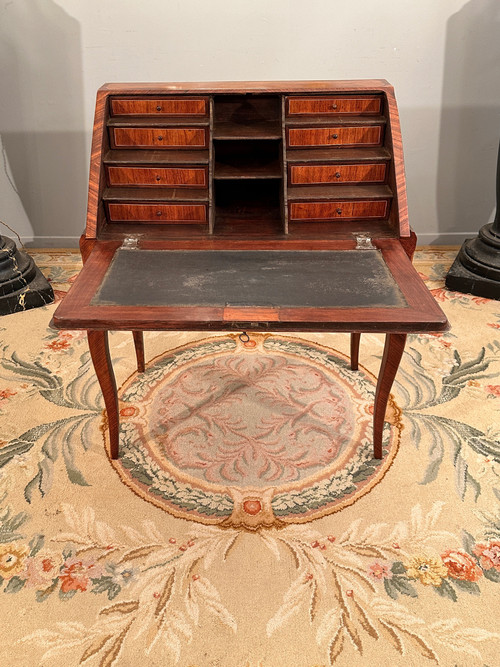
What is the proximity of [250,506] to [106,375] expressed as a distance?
726 millimetres

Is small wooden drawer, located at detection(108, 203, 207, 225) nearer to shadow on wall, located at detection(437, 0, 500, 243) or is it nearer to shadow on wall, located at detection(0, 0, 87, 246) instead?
shadow on wall, located at detection(0, 0, 87, 246)

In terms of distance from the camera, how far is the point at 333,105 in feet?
8.21

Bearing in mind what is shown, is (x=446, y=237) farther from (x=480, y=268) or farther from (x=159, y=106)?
(x=159, y=106)

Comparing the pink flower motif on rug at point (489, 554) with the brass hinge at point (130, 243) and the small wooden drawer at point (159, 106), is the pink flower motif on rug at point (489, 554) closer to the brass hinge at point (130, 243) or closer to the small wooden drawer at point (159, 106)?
the brass hinge at point (130, 243)

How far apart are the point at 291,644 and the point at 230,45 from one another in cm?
314

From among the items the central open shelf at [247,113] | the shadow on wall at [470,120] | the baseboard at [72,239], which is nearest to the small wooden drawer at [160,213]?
the central open shelf at [247,113]

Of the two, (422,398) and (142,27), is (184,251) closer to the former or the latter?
(422,398)

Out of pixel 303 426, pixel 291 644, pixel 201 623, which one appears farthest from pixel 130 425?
pixel 291 644

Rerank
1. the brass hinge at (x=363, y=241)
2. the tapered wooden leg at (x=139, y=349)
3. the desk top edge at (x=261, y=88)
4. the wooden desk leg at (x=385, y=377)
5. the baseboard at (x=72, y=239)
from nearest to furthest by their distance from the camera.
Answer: the wooden desk leg at (x=385, y=377), the brass hinge at (x=363, y=241), the desk top edge at (x=261, y=88), the tapered wooden leg at (x=139, y=349), the baseboard at (x=72, y=239)

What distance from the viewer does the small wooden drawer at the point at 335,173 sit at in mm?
2514

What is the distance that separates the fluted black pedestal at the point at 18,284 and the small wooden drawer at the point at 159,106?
142cm

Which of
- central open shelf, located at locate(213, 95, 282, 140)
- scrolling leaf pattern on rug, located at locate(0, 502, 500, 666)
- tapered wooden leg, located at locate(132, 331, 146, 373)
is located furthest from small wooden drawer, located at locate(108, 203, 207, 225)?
scrolling leaf pattern on rug, located at locate(0, 502, 500, 666)

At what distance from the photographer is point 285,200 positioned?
2498 mm

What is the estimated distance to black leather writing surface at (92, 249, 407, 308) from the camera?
6.59 feet
